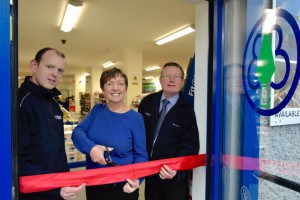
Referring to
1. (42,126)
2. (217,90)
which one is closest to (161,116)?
(217,90)

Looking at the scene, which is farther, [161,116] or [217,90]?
[161,116]

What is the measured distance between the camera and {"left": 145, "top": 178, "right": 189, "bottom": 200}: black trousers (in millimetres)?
2006

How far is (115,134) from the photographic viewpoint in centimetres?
166

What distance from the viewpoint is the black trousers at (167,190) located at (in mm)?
2006

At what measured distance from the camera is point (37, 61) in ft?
5.21

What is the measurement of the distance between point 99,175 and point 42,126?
0.46m

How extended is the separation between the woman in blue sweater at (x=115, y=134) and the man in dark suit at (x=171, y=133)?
304 millimetres

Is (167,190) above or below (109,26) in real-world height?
below

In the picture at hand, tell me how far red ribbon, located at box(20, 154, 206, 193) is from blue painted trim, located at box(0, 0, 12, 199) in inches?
6.7

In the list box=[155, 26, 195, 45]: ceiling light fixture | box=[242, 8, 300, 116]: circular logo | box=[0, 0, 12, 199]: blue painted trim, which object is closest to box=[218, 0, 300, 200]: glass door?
box=[242, 8, 300, 116]: circular logo

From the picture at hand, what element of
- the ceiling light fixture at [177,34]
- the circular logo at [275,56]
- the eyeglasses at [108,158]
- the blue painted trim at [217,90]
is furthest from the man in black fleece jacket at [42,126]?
the ceiling light fixture at [177,34]

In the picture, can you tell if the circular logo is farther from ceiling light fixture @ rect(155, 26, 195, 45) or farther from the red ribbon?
ceiling light fixture @ rect(155, 26, 195, 45)

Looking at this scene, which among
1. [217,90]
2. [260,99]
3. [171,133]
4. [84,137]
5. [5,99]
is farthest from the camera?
[171,133]

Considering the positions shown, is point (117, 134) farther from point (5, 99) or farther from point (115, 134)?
point (5, 99)
